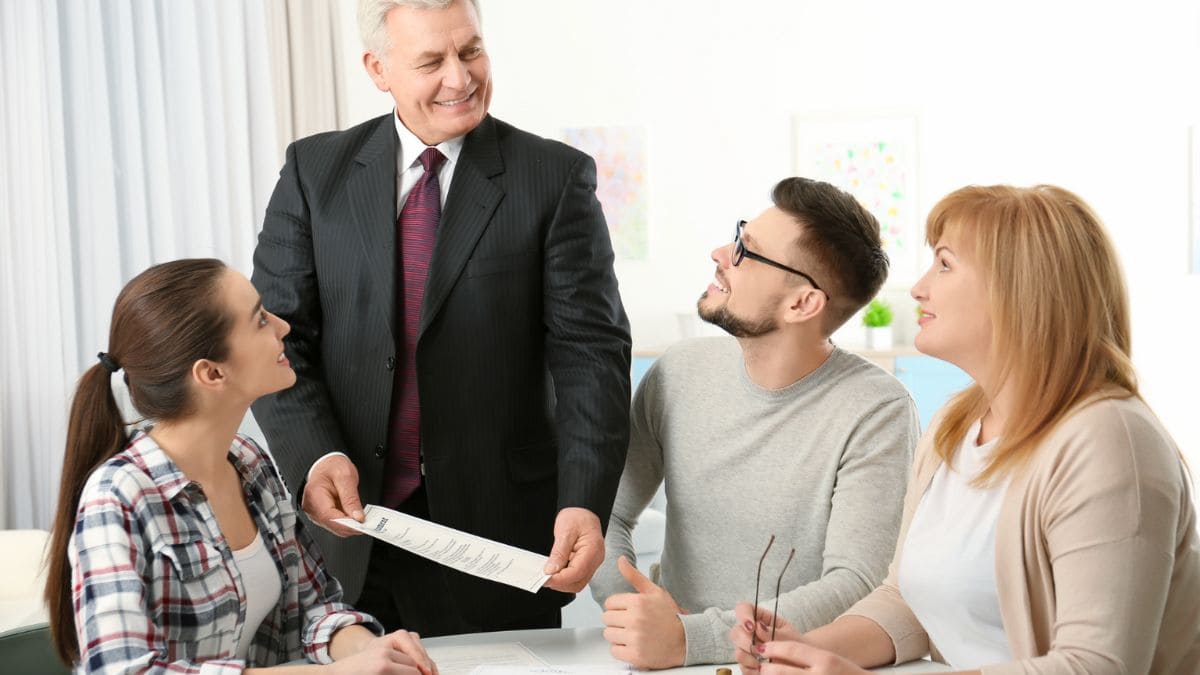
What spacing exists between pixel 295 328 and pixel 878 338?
4.13 metres

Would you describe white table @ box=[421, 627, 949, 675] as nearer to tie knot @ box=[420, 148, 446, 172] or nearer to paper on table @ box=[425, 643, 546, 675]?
paper on table @ box=[425, 643, 546, 675]

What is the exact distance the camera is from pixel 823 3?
6.06 m

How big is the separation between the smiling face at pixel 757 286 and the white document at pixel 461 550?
630 millimetres

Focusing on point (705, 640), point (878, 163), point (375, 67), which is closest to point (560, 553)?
point (705, 640)

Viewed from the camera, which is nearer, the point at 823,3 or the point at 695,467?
the point at 695,467

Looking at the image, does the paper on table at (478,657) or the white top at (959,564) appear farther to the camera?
the paper on table at (478,657)

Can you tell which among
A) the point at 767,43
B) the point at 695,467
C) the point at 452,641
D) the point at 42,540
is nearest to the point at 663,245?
the point at 767,43

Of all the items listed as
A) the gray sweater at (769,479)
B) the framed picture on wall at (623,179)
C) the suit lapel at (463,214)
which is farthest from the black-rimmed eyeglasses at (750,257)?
the framed picture on wall at (623,179)

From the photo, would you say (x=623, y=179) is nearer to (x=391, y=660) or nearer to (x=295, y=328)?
(x=295, y=328)

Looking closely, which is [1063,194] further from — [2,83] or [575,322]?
[2,83]

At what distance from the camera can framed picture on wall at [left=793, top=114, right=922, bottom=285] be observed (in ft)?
19.7

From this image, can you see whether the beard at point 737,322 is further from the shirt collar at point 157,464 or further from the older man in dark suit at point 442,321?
the shirt collar at point 157,464

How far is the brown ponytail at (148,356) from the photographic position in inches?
64.4

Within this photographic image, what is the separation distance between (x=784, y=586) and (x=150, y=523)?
106 cm
